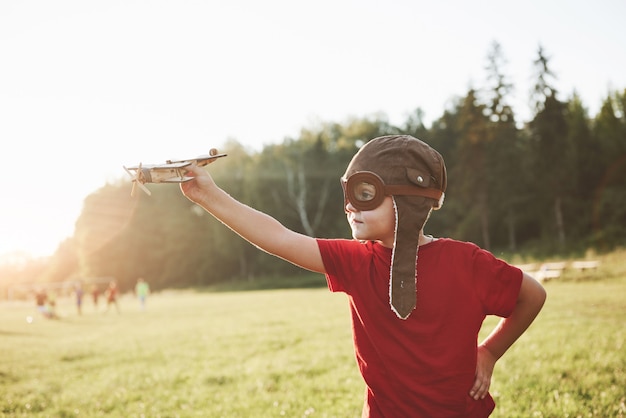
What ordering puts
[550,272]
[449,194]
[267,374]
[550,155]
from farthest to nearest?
[449,194] < [550,155] < [550,272] < [267,374]

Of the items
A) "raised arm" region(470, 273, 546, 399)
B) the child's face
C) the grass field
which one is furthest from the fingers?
the grass field

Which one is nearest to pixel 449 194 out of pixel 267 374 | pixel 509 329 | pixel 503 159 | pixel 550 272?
pixel 503 159

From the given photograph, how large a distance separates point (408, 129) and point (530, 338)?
6894 cm

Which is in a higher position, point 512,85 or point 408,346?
point 512,85

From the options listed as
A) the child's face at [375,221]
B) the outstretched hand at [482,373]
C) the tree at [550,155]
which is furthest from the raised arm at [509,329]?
the tree at [550,155]

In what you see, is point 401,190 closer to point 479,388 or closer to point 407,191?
point 407,191

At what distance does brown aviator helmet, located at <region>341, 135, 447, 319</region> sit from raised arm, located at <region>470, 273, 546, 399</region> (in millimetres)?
664

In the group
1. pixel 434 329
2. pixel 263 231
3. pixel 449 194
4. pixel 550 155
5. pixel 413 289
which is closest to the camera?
pixel 413 289

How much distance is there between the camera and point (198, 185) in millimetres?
2588

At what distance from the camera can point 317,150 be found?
64562 millimetres

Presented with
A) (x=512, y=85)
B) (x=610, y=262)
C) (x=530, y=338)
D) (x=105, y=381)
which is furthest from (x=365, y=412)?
(x=512, y=85)

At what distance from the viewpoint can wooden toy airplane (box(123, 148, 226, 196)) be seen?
2.32 m

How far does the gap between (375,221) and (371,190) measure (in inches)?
6.4

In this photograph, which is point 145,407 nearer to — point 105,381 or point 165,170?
point 105,381
